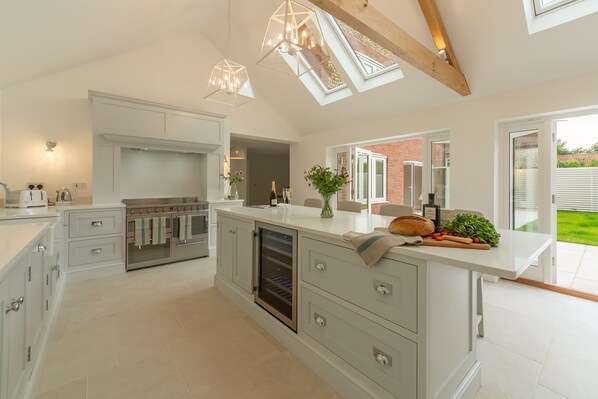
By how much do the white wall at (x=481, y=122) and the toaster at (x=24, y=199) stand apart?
16.0ft

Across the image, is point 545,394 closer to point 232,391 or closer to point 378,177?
point 232,391

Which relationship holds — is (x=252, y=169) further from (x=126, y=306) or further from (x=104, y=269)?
(x=126, y=306)

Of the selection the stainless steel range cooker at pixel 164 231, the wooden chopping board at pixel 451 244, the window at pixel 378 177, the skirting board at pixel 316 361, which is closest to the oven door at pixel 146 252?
the stainless steel range cooker at pixel 164 231

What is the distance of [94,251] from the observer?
3.41 meters

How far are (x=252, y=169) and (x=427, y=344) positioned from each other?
8.37m

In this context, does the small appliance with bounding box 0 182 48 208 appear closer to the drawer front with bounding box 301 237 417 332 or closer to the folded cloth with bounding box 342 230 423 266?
the drawer front with bounding box 301 237 417 332

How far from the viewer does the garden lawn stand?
469 centimetres

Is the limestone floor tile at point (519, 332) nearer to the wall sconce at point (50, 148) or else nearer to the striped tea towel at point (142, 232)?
the striped tea towel at point (142, 232)

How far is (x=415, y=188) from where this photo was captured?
7387 millimetres

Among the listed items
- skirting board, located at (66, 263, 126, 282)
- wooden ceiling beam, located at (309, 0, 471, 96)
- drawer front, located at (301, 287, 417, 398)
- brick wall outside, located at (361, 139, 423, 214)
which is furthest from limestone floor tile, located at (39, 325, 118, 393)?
brick wall outside, located at (361, 139, 423, 214)

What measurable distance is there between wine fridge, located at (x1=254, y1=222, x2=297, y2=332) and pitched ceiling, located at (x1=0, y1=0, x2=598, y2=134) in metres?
2.64

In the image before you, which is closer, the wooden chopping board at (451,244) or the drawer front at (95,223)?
the wooden chopping board at (451,244)

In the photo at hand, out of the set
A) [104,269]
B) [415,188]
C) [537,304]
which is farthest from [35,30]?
[415,188]

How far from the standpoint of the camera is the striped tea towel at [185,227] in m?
3.96
